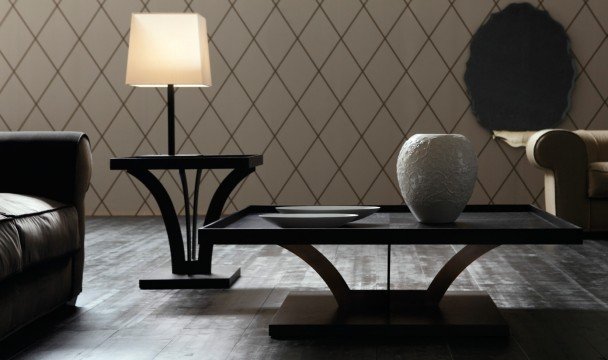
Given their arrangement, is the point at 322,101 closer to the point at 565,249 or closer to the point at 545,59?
the point at 545,59

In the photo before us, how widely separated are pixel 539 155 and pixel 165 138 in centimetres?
211

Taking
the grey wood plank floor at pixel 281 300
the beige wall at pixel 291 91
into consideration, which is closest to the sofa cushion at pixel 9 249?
the grey wood plank floor at pixel 281 300

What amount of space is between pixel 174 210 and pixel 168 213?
0.10 ft

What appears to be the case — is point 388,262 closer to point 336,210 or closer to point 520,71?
point 336,210

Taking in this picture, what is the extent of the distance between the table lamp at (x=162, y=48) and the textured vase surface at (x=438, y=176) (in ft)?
3.36

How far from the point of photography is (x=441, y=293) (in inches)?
79.1

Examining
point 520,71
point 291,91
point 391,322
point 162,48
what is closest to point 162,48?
point 162,48

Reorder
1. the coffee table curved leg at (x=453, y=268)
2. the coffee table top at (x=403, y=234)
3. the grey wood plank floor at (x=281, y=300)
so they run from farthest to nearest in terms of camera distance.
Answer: the coffee table curved leg at (x=453, y=268), the grey wood plank floor at (x=281, y=300), the coffee table top at (x=403, y=234)

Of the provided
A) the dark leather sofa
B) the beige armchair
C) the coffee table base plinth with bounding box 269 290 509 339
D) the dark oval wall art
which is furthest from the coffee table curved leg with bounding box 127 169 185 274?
the dark oval wall art

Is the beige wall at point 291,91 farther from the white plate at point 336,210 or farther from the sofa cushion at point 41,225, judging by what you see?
the white plate at point 336,210

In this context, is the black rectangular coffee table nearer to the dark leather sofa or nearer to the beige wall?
the dark leather sofa

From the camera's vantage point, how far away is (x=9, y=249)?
5.46 feet

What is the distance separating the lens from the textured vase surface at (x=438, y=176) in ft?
5.75

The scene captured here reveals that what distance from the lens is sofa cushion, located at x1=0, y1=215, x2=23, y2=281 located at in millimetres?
1632
